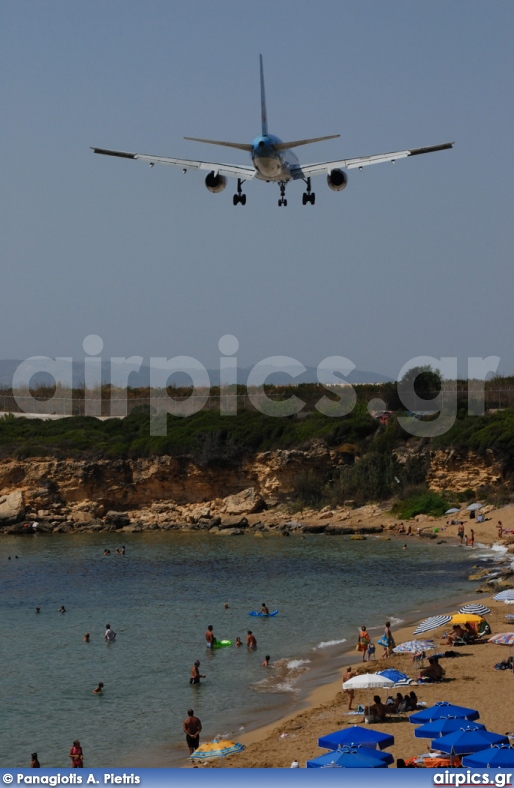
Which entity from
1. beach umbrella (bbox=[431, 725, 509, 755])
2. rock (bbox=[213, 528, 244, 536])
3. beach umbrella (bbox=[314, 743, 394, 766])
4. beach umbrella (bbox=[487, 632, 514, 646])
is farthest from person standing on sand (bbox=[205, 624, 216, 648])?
rock (bbox=[213, 528, 244, 536])

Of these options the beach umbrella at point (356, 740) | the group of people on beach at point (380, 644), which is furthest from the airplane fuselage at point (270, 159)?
the beach umbrella at point (356, 740)

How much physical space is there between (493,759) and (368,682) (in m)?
8.67

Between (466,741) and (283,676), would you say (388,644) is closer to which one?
(283,676)

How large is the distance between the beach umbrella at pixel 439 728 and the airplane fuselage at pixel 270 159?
651 inches

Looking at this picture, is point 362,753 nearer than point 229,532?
Yes

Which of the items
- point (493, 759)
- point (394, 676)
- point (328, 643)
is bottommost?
point (328, 643)

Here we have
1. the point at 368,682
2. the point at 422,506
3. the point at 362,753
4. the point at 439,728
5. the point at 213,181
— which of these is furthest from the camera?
the point at 422,506

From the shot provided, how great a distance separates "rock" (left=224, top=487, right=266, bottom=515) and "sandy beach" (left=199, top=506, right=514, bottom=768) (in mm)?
35812

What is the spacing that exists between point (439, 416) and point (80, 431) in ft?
89.8

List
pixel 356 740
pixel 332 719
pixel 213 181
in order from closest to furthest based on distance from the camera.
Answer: pixel 356 740, pixel 332 719, pixel 213 181

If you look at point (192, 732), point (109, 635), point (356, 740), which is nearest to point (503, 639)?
point (192, 732)

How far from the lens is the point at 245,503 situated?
232 ft

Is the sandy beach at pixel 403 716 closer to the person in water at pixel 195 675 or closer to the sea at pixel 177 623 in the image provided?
the sea at pixel 177 623

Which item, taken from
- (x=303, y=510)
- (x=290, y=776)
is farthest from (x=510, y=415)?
(x=290, y=776)
